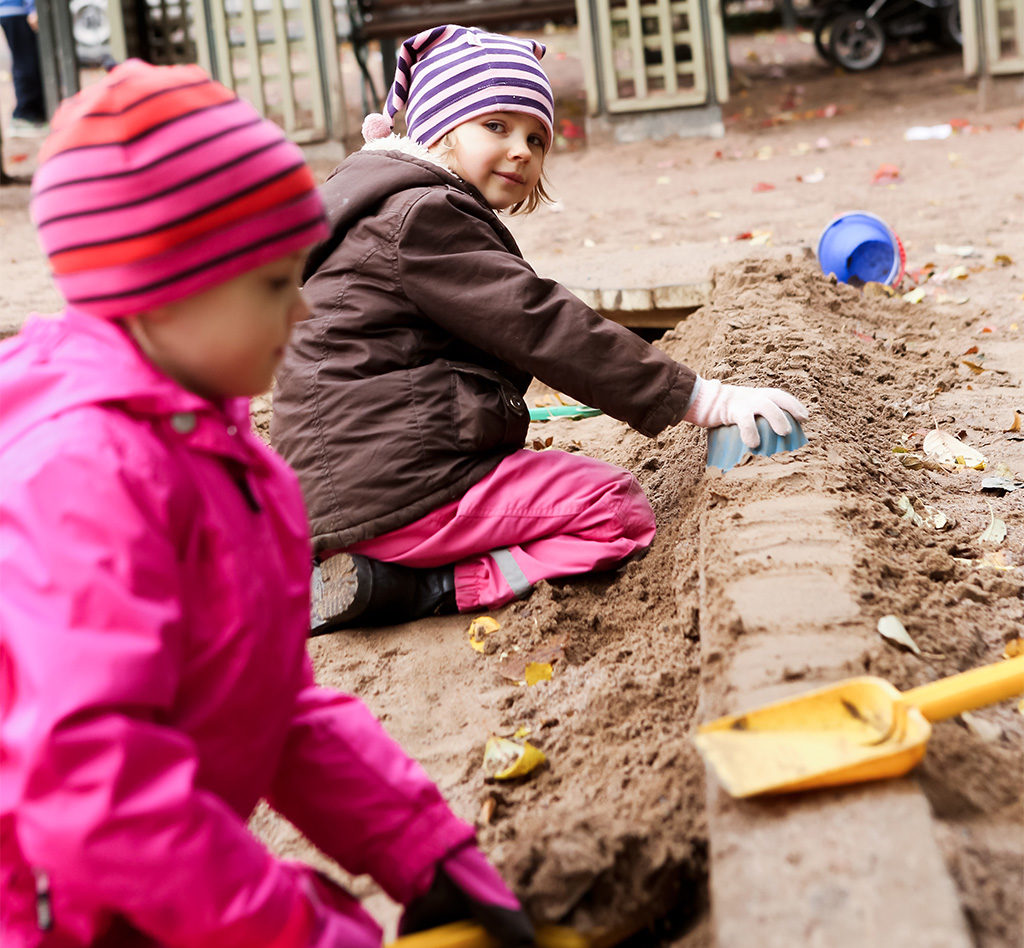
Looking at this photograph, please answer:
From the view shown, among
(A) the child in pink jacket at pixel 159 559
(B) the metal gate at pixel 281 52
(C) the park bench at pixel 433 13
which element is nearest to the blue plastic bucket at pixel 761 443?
(A) the child in pink jacket at pixel 159 559

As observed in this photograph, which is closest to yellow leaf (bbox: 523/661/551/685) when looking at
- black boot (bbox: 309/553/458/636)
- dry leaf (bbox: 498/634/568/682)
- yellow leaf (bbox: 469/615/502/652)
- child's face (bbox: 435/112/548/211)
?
dry leaf (bbox: 498/634/568/682)

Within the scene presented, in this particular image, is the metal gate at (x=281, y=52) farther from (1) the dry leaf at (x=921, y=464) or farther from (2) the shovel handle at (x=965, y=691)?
(2) the shovel handle at (x=965, y=691)

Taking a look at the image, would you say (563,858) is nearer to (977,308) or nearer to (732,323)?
(732,323)

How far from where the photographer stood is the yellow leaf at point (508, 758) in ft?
6.51

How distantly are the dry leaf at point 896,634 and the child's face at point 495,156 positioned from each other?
131 centimetres

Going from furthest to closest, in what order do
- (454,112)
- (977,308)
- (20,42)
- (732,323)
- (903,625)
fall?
(20,42) < (977,308) < (732,323) < (454,112) < (903,625)

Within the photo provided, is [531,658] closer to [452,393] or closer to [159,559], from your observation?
[452,393]

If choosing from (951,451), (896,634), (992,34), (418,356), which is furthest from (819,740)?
(992,34)

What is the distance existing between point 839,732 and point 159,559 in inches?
33.3

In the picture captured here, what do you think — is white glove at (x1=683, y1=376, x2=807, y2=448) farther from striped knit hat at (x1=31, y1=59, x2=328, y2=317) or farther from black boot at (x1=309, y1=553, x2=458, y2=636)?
striped knit hat at (x1=31, y1=59, x2=328, y2=317)

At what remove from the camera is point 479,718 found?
2209mm

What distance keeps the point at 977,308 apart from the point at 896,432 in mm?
1438

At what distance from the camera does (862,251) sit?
4.87 metres

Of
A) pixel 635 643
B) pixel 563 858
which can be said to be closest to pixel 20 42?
pixel 635 643
